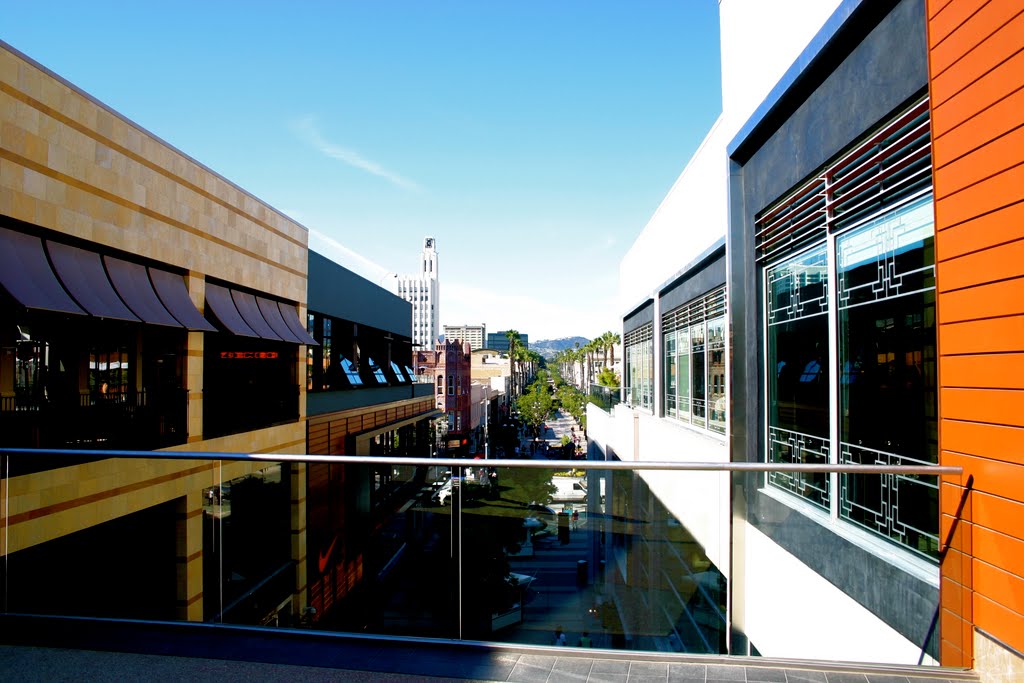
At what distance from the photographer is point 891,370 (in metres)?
4.75

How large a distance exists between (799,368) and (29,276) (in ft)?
30.9

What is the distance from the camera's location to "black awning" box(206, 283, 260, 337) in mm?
12492

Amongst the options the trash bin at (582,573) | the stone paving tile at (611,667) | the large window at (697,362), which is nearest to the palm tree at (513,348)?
the large window at (697,362)

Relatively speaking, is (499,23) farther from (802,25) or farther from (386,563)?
(386,563)

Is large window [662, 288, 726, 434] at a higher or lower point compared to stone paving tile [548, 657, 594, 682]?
higher

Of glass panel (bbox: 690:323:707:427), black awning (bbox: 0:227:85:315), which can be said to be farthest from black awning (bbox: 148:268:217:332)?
glass panel (bbox: 690:323:707:427)

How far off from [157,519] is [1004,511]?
15.7ft

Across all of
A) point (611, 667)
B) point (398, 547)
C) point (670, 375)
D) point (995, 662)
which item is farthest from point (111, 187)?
point (670, 375)

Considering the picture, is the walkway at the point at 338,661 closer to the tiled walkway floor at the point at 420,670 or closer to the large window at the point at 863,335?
the tiled walkway floor at the point at 420,670

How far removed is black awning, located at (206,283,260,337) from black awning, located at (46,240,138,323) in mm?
3012

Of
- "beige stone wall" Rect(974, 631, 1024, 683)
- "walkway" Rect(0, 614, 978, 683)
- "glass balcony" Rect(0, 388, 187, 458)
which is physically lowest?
"walkway" Rect(0, 614, 978, 683)

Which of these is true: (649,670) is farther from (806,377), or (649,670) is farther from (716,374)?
(716,374)

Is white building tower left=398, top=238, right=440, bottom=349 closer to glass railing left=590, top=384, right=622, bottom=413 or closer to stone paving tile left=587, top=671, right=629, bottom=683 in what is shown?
glass railing left=590, top=384, right=622, bottom=413

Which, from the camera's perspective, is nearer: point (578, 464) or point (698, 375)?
point (578, 464)
